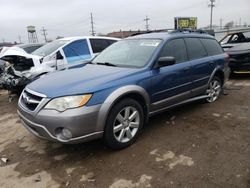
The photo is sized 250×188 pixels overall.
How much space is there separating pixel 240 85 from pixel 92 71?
5.39 m

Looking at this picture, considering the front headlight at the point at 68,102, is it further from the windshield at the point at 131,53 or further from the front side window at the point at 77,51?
the front side window at the point at 77,51

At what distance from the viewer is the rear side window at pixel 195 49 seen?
4930 mm

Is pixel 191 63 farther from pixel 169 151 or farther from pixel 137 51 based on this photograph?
pixel 169 151

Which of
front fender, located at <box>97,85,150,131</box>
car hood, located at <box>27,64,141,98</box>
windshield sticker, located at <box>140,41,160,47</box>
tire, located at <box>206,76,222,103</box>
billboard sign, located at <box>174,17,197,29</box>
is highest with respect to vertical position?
billboard sign, located at <box>174,17,197,29</box>

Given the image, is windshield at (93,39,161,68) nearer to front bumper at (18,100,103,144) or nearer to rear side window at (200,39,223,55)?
front bumper at (18,100,103,144)

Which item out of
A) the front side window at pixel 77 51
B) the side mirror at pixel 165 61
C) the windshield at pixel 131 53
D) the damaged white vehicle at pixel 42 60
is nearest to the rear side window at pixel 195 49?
the windshield at pixel 131 53

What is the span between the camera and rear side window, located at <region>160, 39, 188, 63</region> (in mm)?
4383

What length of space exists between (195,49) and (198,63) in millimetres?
318

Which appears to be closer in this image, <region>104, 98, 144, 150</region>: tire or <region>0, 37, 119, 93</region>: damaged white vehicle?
<region>104, 98, 144, 150</region>: tire

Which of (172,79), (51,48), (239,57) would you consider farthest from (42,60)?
(239,57)

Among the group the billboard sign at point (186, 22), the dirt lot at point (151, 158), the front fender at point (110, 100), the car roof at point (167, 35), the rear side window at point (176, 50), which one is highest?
the billboard sign at point (186, 22)

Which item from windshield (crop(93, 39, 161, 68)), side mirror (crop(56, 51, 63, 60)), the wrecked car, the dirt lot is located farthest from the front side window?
the wrecked car

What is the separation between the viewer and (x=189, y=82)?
477cm

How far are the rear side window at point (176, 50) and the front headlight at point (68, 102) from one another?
5.59ft
